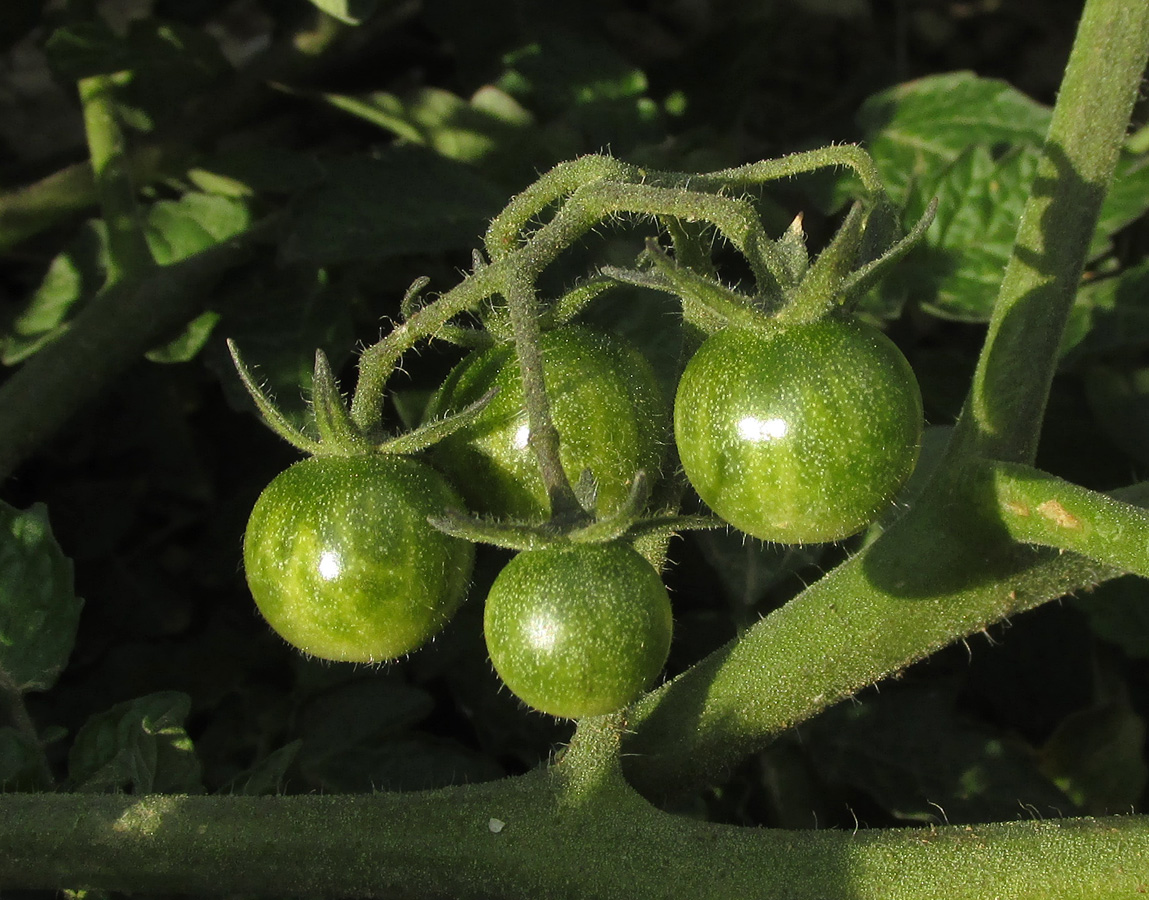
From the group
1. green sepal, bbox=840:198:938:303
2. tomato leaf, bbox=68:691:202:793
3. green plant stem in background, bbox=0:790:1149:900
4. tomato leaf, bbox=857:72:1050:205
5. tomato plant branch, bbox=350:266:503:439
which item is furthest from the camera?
tomato leaf, bbox=857:72:1050:205

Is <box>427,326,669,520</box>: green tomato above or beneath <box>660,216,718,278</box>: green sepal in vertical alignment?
beneath

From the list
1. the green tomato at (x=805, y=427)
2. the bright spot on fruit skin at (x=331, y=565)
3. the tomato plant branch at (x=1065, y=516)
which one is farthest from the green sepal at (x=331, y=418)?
the tomato plant branch at (x=1065, y=516)

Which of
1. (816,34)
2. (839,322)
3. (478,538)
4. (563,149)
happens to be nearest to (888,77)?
(816,34)

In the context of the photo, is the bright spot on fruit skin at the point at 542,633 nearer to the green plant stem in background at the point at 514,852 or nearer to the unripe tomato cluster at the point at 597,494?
the unripe tomato cluster at the point at 597,494

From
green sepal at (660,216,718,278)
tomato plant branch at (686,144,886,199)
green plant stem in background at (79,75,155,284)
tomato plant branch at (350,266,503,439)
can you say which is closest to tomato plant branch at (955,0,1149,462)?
tomato plant branch at (686,144,886,199)

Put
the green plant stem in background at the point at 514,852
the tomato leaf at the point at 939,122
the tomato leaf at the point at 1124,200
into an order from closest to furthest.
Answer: the green plant stem in background at the point at 514,852 → the tomato leaf at the point at 1124,200 → the tomato leaf at the point at 939,122

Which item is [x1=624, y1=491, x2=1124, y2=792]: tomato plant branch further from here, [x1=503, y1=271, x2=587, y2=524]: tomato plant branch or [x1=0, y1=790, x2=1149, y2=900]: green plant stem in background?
[x1=503, y1=271, x2=587, y2=524]: tomato plant branch

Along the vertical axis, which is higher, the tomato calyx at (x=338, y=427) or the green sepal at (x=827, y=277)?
the green sepal at (x=827, y=277)
